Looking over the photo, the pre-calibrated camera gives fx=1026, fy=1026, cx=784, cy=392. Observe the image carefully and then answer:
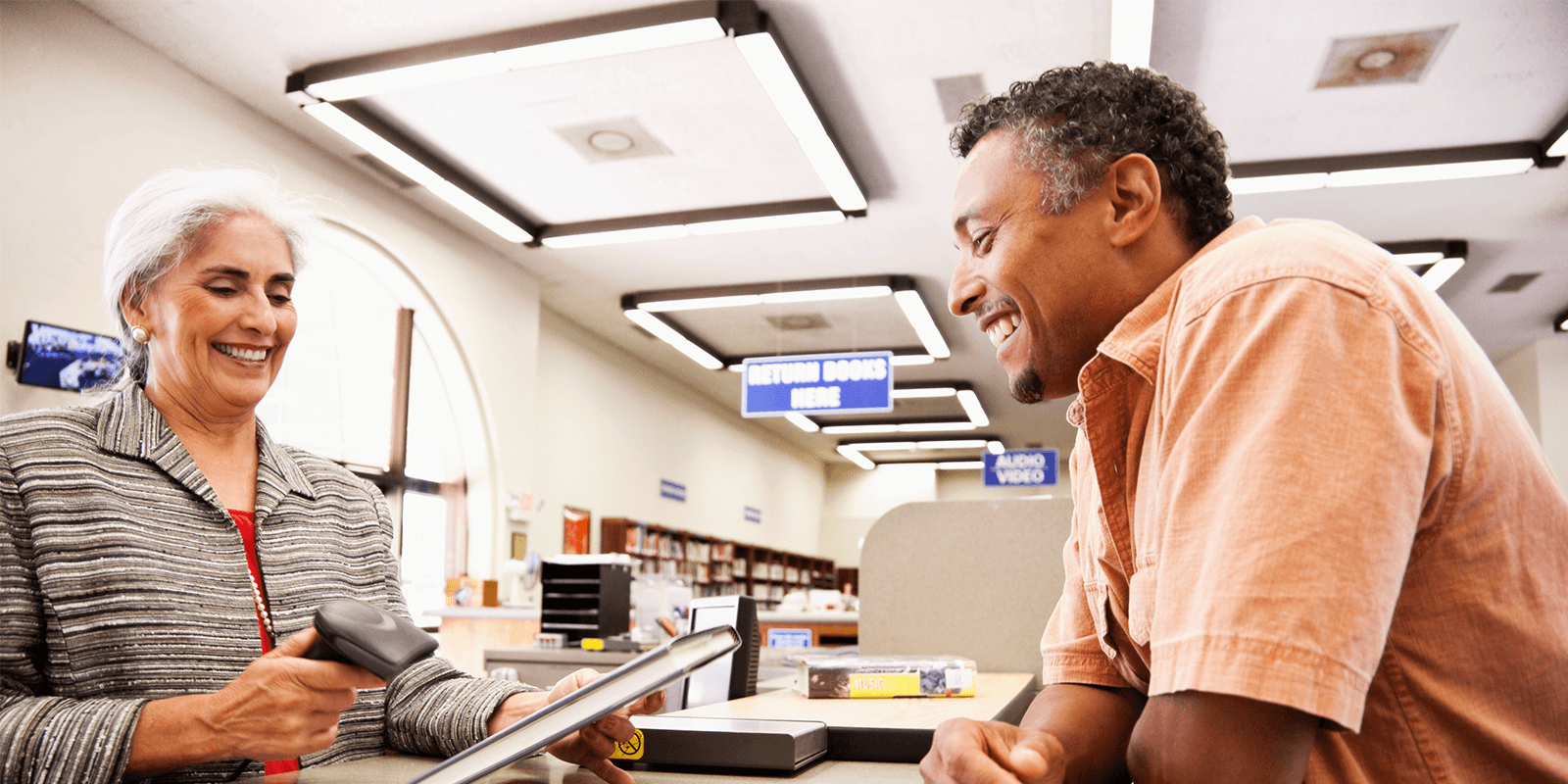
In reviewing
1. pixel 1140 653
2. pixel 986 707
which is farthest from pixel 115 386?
pixel 1140 653

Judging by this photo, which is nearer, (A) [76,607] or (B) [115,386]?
(A) [76,607]

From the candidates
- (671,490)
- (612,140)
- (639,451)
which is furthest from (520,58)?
(671,490)

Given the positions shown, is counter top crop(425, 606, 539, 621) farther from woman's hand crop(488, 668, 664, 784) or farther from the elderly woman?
woman's hand crop(488, 668, 664, 784)

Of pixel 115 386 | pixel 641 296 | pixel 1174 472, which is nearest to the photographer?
pixel 1174 472

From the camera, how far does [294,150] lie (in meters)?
5.89

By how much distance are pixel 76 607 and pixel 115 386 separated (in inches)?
20.1

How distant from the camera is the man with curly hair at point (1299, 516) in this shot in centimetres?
61

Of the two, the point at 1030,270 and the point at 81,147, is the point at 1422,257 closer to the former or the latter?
the point at 1030,270

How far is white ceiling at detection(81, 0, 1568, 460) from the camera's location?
456 centimetres

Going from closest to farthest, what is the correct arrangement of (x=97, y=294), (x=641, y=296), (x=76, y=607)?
(x=76, y=607), (x=97, y=294), (x=641, y=296)

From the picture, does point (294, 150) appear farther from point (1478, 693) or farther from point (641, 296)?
point (1478, 693)

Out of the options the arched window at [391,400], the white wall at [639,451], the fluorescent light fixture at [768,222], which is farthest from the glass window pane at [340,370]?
the fluorescent light fixture at [768,222]

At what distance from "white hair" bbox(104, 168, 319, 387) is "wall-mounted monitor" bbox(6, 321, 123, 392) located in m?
3.20

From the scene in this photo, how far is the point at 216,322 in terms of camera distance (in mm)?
1488
